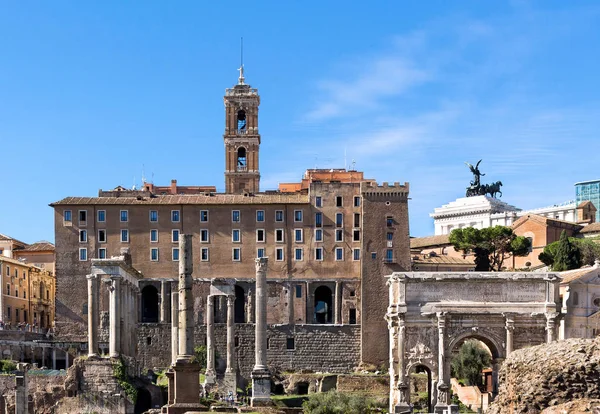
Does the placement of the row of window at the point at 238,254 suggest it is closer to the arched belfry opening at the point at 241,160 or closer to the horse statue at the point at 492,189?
the arched belfry opening at the point at 241,160

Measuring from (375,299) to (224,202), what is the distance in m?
12.4

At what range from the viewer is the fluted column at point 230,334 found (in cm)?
7512

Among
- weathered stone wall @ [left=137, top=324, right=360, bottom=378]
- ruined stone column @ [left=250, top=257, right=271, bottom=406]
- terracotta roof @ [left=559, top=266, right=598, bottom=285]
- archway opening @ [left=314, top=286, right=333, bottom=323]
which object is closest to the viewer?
ruined stone column @ [left=250, top=257, right=271, bottom=406]

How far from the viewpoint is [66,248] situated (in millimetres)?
83188

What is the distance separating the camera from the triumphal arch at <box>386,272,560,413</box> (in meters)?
59.8

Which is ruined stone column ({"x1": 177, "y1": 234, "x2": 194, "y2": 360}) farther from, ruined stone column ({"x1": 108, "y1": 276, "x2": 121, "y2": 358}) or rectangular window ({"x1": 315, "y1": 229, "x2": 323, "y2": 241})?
rectangular window ({"x1": 315, "y1": 229, "x2": 323, "y2": 241})

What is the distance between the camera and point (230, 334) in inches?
2982

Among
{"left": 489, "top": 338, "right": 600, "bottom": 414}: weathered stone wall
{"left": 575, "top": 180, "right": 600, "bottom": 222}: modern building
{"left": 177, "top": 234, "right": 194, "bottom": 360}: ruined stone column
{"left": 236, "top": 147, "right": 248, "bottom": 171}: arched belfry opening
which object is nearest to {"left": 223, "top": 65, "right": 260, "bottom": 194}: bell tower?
{"left": 236, "top": 147, "right": 248, "bottom": 171}: arched belfry opening

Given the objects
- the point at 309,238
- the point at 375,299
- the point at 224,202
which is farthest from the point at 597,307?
the point at 224,202

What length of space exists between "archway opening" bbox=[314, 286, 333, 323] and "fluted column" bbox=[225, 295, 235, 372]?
8899 millimetres

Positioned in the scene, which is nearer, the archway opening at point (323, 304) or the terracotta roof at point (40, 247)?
the archway opening at point (323, 304)

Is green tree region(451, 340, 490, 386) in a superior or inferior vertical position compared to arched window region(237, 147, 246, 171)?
inferior

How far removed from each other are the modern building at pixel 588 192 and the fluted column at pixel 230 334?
106 metres

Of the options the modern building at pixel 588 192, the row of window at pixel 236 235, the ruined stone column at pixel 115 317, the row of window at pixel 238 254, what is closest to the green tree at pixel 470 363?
the row of window at pixel 238 254
